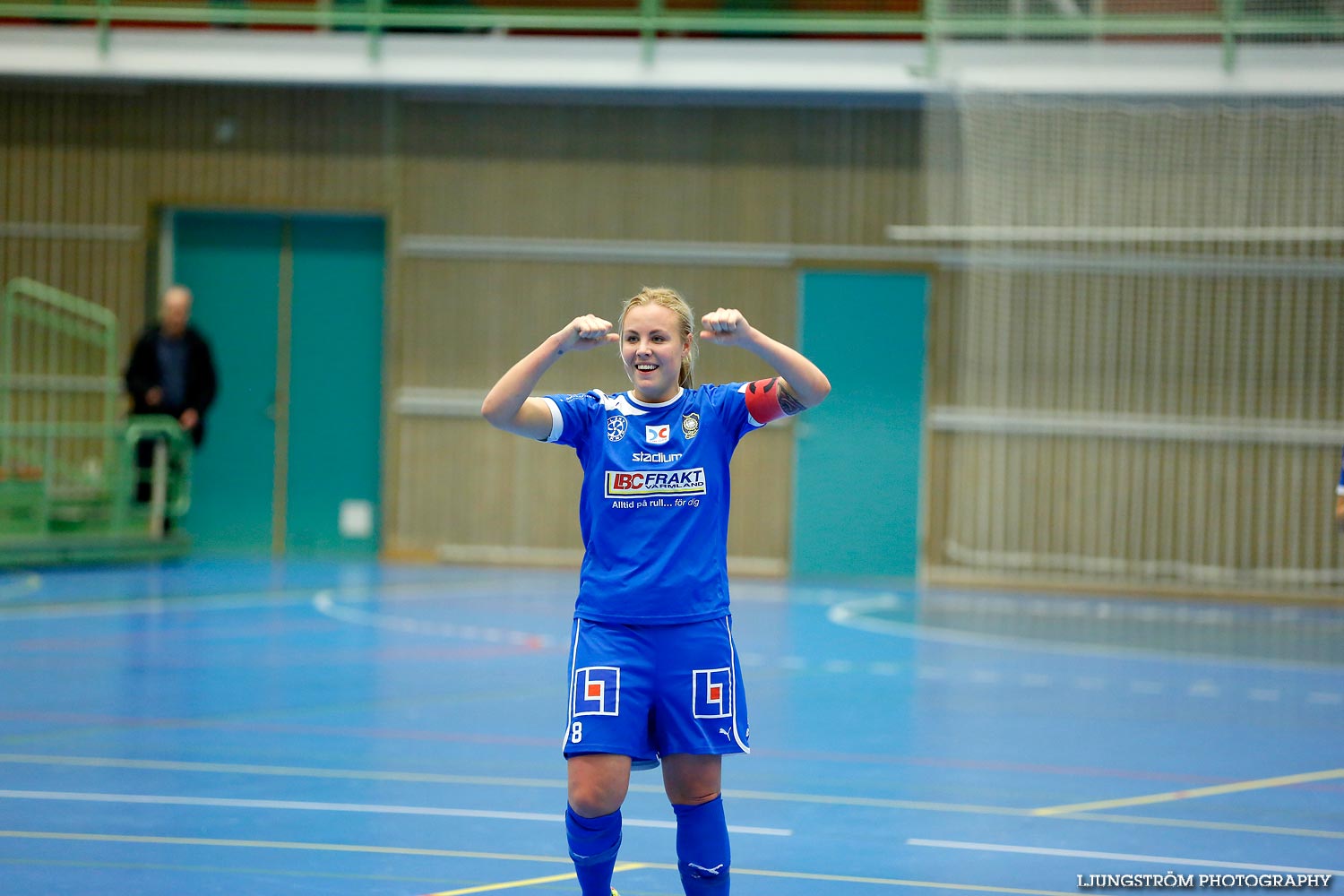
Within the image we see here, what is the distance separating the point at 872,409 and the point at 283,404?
6647 millimetres

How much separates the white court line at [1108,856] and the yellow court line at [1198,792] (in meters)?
0.66

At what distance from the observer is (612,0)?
1802cm

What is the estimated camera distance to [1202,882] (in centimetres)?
530

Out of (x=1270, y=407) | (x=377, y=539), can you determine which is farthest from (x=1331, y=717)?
(x=377, y=539)

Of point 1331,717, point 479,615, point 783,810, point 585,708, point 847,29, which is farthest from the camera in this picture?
point 847,29

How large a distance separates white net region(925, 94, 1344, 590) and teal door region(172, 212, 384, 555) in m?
6.38

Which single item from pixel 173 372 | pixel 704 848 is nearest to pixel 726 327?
pixel 704 848

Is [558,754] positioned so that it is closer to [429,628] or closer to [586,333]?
[586,333]

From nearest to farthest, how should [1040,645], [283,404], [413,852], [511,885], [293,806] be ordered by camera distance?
1. [511,885]
2. [413,852]
3. [293,806]
4. [1040,645]
5. [283,404]

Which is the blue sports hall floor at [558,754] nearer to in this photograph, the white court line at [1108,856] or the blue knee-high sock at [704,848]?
the white court line at [1108,856]

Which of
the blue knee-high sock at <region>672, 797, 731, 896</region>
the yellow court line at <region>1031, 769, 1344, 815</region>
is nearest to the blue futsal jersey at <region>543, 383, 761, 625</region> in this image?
the blue knee-high sock at <region>672, 797, 731, 896</region>

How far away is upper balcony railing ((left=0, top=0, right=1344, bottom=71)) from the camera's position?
1517 centimetres

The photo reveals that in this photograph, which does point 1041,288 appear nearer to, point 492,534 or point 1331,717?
point 492,534

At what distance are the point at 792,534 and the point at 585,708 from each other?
12941 mm
